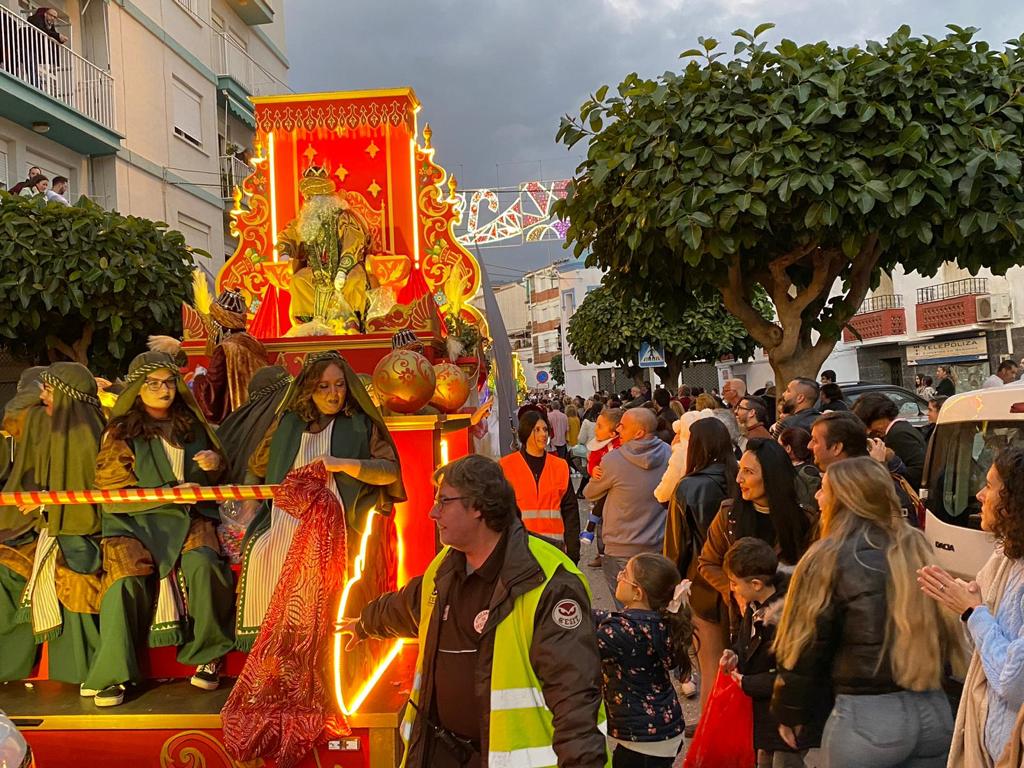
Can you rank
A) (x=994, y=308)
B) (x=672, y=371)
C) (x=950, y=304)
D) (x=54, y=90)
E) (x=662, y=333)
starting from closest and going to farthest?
(x=54, y=90)
(x=662, y=333)
(x=994, y=308)
(x=950, y=304)
(x=672, y=371)

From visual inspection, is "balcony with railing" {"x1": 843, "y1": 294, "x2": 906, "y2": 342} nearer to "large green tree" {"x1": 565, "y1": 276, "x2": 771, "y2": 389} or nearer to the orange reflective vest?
"large green tree" {"x1": 565, "y1": 276, "x2": 771, "y2": 389}

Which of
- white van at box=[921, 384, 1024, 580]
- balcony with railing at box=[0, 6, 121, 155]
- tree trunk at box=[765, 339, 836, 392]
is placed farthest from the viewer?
balcony with railing at box=[0, 6, 121, 155]

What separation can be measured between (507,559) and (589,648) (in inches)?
13.6

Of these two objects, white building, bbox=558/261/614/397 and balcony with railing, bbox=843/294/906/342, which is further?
white building, bbox=558/261/614/397

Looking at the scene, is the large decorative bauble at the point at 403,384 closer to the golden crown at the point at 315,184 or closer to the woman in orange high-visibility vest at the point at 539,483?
the woman in orange high-visibility vest at the point at 539,483

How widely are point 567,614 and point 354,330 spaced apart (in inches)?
264

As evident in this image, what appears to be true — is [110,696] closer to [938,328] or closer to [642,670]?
[642,670]

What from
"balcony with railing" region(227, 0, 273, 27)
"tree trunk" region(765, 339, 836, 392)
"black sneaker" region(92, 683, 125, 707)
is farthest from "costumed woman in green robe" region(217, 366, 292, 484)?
"balcony with railing" region(227, 0, 273, 27)

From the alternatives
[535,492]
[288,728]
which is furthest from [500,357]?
[288,728]

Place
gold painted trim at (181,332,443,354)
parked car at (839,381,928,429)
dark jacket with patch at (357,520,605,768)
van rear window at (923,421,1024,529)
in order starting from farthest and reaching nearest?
parked car at (839,381,928,429), gold painted trim at (181,332,443,354), van rear window at (923,421,1024,529), dark jacket with patch at (357,520,605,768)

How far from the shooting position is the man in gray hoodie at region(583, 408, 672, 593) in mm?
6535

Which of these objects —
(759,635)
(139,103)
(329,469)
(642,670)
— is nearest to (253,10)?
(139,103)

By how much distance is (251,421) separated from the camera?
5.49m

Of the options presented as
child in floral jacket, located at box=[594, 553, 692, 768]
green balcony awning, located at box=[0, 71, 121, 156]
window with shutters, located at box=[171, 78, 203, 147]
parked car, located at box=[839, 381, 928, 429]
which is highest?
window with shutters, located at box=[171, 78, 203, 147]
